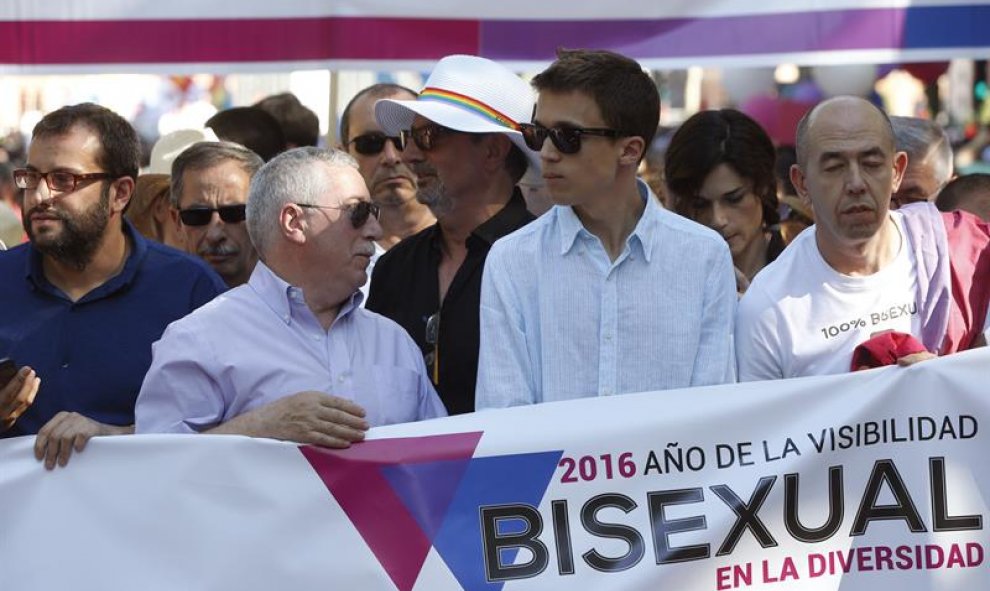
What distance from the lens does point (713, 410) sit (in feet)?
15.2

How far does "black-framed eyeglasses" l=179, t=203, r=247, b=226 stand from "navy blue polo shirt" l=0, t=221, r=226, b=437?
0.92 meters

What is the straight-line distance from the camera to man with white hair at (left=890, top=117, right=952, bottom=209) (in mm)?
6781

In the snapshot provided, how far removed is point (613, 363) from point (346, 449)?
0.74m

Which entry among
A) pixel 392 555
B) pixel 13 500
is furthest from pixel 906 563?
pixel 13 500

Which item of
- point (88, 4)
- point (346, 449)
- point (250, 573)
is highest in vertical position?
point (88, 4)

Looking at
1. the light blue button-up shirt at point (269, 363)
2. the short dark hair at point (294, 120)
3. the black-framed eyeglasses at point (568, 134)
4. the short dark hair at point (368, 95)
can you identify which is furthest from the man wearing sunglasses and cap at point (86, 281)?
the short dark hair at point (294, 120)

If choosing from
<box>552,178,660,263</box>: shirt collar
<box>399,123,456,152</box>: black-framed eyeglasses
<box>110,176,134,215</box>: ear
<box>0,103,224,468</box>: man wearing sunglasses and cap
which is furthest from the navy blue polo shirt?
<box>552,178,660,263</box>: shirt collar

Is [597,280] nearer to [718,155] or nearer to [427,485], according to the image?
[427,485]

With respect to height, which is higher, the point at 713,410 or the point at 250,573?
the point at 713,410

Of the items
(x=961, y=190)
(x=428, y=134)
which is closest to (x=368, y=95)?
(x=428, y=134)

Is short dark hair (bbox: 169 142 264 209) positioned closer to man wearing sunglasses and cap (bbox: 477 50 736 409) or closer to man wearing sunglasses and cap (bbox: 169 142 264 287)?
man wearing sunglasses and cap (bbox: 169 142 264 287)

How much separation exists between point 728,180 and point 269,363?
6.45ft

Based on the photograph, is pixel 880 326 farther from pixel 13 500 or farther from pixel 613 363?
pixel 13 500

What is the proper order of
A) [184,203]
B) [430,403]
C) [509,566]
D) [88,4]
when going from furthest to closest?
1. [88,4]
2. [184,203]
3. [430,403]
4. [509,566]
